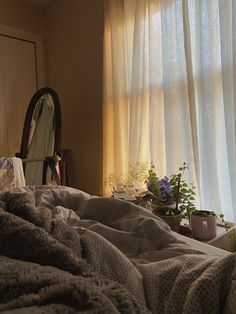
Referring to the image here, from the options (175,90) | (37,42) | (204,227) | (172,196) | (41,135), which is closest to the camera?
(204,227)

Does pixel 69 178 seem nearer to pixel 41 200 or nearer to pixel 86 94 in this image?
pixel 86 94

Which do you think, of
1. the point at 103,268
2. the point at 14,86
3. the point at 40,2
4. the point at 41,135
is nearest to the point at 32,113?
the point at 41,135

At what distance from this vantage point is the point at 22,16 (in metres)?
2.40

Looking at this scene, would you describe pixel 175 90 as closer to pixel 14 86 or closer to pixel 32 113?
pixel 32 113

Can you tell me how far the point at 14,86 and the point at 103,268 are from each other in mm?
2271

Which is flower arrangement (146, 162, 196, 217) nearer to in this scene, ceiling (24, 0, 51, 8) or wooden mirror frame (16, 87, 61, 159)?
wooden mirror frame (16, 87, 61, 159)

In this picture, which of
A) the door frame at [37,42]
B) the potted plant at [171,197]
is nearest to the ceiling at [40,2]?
the door frame at [37,42]

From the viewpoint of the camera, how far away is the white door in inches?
91.0

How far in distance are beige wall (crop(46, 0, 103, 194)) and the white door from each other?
0.22 metres

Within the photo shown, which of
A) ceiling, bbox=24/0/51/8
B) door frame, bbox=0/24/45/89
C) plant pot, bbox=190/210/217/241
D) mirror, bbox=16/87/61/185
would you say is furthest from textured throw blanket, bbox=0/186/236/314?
ceiling, bbox=24/0/51/8

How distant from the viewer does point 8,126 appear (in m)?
2.37

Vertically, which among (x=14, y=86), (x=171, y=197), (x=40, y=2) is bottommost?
(x=171, y=197)

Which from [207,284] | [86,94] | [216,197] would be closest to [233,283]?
[207,284]

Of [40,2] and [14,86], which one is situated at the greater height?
[40,2]
